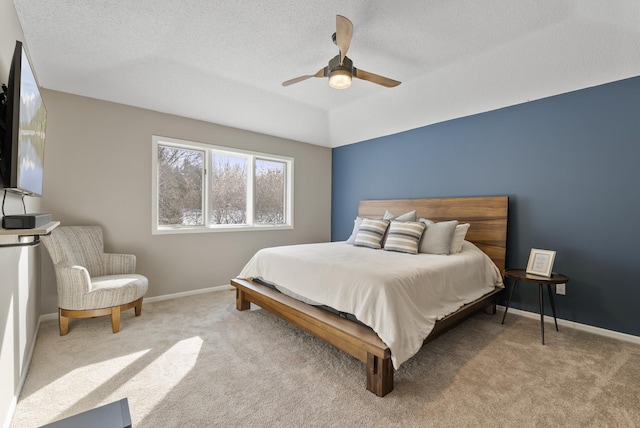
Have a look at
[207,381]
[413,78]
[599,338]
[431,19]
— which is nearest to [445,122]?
[413,78]

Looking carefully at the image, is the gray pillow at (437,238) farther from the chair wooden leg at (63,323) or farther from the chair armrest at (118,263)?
the chair wooden leg at (63,323)

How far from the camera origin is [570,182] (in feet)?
10.0

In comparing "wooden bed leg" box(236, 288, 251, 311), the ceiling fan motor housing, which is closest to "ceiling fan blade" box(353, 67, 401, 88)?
the ceiling fan motor housing

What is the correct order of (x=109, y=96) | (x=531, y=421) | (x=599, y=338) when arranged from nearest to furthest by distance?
(x=531, y=421) < (x=599, y=338) < (x=109, y=96)

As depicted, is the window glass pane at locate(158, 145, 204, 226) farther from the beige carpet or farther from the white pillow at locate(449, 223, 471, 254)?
the white pillow at locate(449, 223, 471, 254)

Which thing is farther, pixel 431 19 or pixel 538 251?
pixel 538 251

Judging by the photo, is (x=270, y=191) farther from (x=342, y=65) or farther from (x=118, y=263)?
(x=342, y=65)

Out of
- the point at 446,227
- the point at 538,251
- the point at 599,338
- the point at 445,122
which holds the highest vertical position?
the point at 445,122

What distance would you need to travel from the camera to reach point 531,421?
1641mm

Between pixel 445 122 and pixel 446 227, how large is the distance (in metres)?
1.65

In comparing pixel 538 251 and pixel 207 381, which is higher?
pixel 538 251

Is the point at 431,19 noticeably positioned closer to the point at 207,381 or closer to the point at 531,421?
the point at 531,421

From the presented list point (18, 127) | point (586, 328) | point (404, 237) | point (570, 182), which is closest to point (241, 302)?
point (404, 237)

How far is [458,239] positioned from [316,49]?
2.56 metres
